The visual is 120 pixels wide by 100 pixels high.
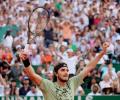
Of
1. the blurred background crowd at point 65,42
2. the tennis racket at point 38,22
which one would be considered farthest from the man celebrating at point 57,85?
the blurred background crowd at point 65,42

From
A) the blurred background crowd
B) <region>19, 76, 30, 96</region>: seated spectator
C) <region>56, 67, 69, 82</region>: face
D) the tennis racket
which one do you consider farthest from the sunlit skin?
<region>19, 76, 30, 96</region>: seated spectator

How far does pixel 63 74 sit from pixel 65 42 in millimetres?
11920

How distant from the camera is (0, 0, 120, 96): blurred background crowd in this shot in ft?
57.3

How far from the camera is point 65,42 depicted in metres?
20.6

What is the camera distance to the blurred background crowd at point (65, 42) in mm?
17453

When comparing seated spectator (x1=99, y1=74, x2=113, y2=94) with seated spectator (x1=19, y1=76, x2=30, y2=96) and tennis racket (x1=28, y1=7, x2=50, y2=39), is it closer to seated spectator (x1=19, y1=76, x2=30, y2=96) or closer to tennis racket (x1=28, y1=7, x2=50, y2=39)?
seated spectator (x1=19, y1=76, x2=30, y2=96)

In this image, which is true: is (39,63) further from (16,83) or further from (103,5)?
(103,5)

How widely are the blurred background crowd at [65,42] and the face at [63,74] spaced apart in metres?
7.44

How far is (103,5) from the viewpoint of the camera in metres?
23.2

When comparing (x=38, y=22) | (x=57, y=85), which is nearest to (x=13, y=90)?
(x=38, y=22)

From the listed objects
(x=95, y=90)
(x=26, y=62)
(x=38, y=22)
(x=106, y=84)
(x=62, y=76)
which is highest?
(x=38, y=22)

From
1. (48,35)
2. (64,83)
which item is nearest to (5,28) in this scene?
(48,35)

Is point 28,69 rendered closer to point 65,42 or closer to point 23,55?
point 23,55

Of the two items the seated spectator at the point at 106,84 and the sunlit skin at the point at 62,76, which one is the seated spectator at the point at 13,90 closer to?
the seated spectator at the point at 106,84
